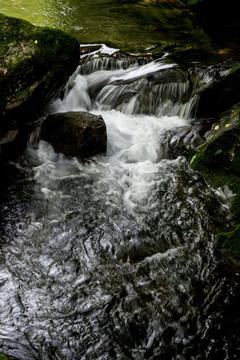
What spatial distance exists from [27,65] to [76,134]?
1519 millimetres

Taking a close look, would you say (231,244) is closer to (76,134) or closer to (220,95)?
(76,134)

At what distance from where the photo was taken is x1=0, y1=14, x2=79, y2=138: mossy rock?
5258 mm

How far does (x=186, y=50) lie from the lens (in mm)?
9555

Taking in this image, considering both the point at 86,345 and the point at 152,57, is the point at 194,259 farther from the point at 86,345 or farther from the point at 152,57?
the point at 152,57

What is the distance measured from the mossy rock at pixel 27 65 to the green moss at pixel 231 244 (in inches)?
161

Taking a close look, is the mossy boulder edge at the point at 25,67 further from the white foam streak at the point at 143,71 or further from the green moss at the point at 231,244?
the green moss at the point at 231,244

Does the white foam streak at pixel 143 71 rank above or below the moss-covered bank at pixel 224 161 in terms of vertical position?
above

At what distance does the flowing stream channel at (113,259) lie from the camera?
3141 millimetres

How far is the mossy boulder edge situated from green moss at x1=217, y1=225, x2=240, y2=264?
4084mm

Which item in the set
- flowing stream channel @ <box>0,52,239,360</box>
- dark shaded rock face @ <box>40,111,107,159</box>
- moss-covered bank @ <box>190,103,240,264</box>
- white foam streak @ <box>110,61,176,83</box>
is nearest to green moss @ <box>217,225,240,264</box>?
flowing stream channel @ <box>0,52,239,360</box>

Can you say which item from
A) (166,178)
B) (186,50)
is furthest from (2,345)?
(186,50)

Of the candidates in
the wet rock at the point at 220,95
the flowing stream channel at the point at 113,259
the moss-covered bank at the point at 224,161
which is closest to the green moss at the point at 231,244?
the flowing stream channel at the point at 113,259

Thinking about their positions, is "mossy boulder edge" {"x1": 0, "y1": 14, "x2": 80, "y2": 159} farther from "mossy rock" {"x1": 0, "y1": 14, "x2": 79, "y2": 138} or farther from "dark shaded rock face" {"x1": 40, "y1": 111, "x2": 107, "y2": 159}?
"dark shaded rock face" {"x1": 40, "y1": 111, "x2": 107, "y2": 159}

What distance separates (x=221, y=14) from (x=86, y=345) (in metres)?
15.5
